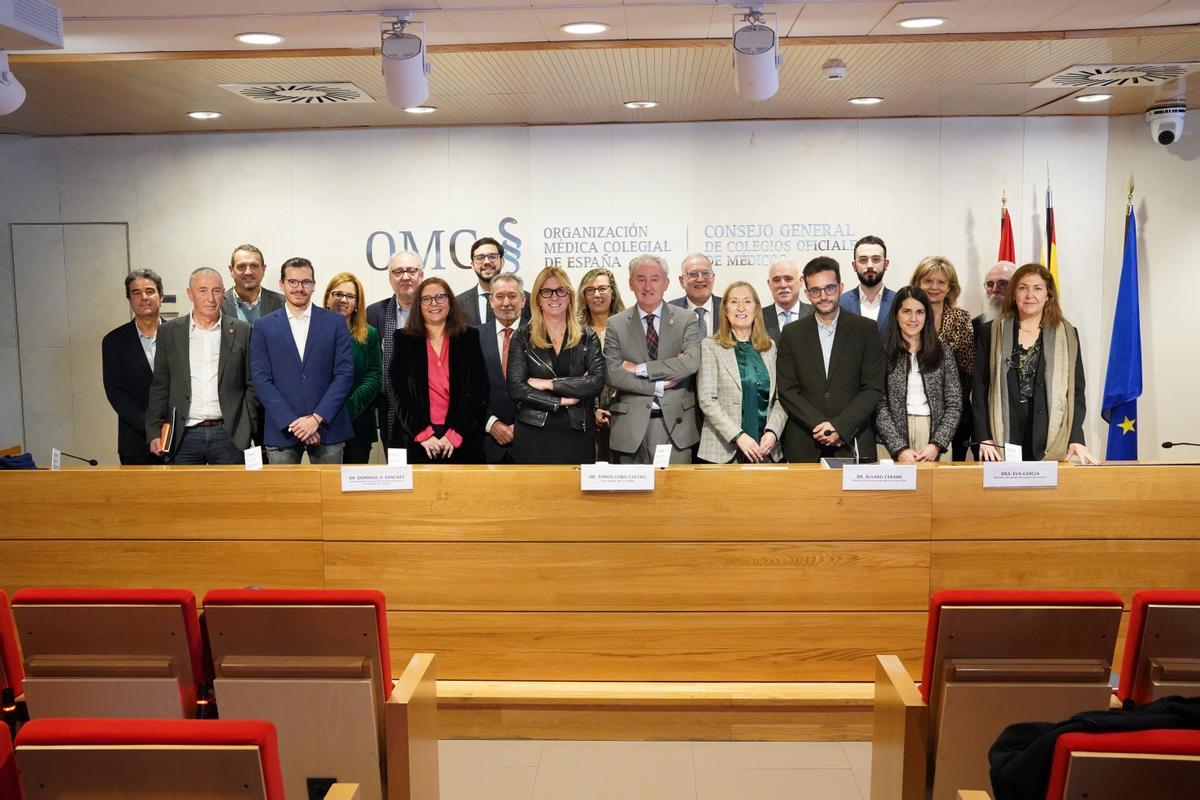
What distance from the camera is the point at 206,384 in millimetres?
5238

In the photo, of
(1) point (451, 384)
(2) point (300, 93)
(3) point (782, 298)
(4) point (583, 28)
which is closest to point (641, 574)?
(1) point (451, 384)

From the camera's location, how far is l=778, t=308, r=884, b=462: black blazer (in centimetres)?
480

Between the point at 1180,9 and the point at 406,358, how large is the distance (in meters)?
4.06

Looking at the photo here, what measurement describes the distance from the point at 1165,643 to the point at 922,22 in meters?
3.28

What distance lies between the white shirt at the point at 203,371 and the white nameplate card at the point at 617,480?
7.59 feet

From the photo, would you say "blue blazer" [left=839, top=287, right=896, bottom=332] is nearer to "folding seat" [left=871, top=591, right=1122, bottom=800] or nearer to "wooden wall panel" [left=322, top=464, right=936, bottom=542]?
"wooden wall panel" [left=322, top=464, right=936, bottom=542]

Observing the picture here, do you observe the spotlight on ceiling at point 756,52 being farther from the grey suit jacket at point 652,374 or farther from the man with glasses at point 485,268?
the man with glasses at point 485,268

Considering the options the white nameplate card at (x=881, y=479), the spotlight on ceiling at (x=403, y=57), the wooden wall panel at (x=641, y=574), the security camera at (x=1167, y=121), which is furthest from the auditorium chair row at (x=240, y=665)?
the security camera at (x=1167, y=121)

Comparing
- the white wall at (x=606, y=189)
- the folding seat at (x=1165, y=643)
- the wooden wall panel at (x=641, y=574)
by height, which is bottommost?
the wooden wall panel at (x=641, y=574)

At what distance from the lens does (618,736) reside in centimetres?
404

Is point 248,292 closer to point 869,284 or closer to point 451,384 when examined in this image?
point 451,384

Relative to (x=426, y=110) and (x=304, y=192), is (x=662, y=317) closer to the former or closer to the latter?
(x=426, y=110)

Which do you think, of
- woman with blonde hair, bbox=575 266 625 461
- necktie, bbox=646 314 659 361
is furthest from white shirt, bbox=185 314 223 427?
necktie, bbox=646 314 659 361

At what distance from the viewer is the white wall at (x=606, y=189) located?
7.18m
